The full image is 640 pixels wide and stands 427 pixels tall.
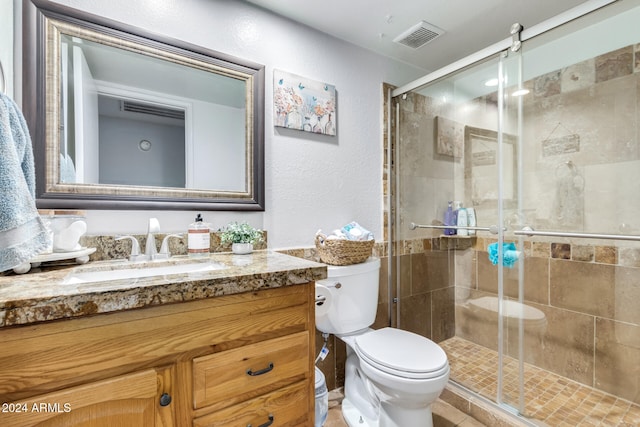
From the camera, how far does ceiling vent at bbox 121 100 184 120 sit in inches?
50.2

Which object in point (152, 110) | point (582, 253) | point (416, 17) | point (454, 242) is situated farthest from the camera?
point (454, 242)

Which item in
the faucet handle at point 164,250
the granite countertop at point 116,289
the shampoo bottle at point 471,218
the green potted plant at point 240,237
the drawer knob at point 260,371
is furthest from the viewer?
the shampoo bottle at point 471,218

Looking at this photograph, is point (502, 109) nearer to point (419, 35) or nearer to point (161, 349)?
point (419, 35)

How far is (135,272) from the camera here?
1.09 metres

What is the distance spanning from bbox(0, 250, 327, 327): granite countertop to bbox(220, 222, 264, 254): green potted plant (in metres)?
0.37

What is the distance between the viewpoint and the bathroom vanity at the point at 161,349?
633mm

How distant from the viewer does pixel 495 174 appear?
6.00 feet

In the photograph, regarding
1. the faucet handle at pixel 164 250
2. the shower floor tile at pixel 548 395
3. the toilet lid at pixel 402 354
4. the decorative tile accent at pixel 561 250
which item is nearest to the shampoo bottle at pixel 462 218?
the decorative tile accent at pixel 561 250

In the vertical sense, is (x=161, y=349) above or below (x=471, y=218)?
below

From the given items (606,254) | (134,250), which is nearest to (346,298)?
(134,250)

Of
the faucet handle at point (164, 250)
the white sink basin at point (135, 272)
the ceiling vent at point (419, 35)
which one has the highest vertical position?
the ceiling vent at point (419, 35)

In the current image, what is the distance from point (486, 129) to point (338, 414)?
6.29 feet

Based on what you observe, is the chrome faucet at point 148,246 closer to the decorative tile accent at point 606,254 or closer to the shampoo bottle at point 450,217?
the shampoo bottle at point 450,217

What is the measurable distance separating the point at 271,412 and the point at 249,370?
0.17 meters
